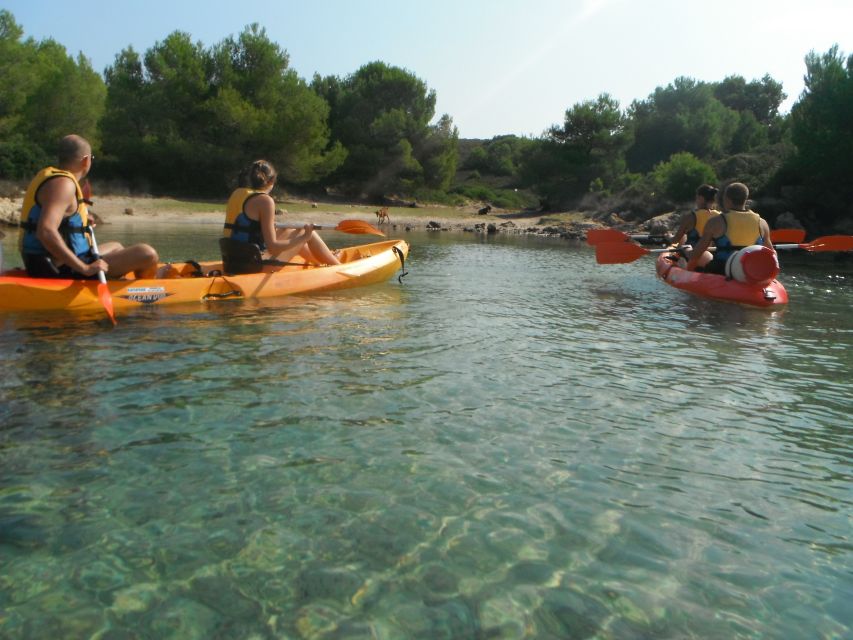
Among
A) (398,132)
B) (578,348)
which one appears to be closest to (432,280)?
(578,348)

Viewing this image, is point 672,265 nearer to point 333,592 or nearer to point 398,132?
point 333,592

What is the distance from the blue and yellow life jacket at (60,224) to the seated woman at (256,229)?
1.61 m

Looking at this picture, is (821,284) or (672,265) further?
(821,284)

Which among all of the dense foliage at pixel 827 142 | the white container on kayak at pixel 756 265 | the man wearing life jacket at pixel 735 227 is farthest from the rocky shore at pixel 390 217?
the white container on kayak at pixel 756 265

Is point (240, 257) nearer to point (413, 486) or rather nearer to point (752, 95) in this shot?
point (413, 486)

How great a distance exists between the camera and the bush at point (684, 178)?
28.2 m

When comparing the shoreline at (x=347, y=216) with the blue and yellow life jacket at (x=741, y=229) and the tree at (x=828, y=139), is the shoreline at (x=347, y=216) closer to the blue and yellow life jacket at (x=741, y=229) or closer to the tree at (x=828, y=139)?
the tree at (x=828, y=139)

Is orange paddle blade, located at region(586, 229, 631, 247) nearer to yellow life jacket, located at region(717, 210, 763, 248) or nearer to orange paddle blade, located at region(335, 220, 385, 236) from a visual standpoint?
yellow life jacket, located at region(717, 210, 763, 248)

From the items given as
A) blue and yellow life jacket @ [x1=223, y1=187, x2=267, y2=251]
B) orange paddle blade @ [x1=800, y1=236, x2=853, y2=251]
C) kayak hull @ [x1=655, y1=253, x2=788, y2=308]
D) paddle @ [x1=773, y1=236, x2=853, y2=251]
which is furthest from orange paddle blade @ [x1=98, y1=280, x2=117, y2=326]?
orange paddle blade @ [x1=800, y1=236, x2=853, y2=251]

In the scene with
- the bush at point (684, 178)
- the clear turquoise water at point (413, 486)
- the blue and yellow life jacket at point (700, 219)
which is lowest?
the clear turquoise water at point (413, 486)

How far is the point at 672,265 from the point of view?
36.5 ft

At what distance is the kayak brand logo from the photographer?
723 cm

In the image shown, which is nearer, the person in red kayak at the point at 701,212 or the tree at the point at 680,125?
the person in red kayak at the point at 701,212

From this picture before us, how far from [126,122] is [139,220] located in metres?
A: 10.9
